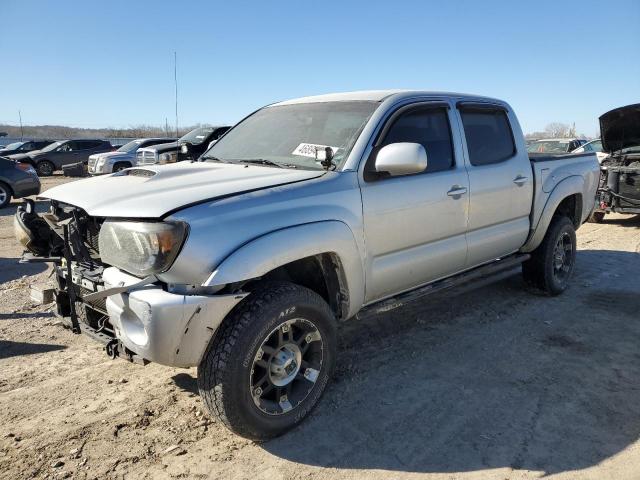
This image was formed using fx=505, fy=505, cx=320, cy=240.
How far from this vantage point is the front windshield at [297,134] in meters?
3.52

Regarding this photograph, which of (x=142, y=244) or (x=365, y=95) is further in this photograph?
(x=365, y=95)

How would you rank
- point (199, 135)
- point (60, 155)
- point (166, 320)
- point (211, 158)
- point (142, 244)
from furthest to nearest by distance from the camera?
point (60, 155), point (199, 135), point (211, 158), point (142, 244), point (166, 320)

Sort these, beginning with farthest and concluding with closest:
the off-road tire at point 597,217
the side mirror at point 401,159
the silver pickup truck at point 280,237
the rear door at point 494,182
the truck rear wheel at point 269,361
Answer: the off-road tire at point 597,217 < the rear door at point 494,182 < the side mirror at point 401,159 < the truck rear wheel at point 269,361 < the silver pickup truck at point 280,237

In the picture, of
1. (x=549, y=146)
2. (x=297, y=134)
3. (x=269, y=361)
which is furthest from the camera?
(x=549, y=146)

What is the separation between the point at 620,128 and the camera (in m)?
9.27

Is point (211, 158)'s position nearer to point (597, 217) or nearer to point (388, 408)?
point (388, 408)

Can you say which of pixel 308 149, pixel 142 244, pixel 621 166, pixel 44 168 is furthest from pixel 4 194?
pixel 621 166

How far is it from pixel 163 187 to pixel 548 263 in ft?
13.4

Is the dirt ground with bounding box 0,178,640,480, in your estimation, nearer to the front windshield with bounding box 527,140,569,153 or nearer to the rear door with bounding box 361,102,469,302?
the rear door with bounding box 361,102,469,302

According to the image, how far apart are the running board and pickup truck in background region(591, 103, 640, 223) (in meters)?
5.53

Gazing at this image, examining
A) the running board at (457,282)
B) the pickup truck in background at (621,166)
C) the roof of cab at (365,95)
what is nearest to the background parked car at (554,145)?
the pickup truck in background at (621,166)

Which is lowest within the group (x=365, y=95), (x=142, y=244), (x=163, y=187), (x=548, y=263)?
(x=548, y=263)

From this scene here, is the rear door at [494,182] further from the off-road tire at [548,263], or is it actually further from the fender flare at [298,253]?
the fender flare at [298,253]

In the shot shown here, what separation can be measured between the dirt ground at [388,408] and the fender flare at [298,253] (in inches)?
31.5
